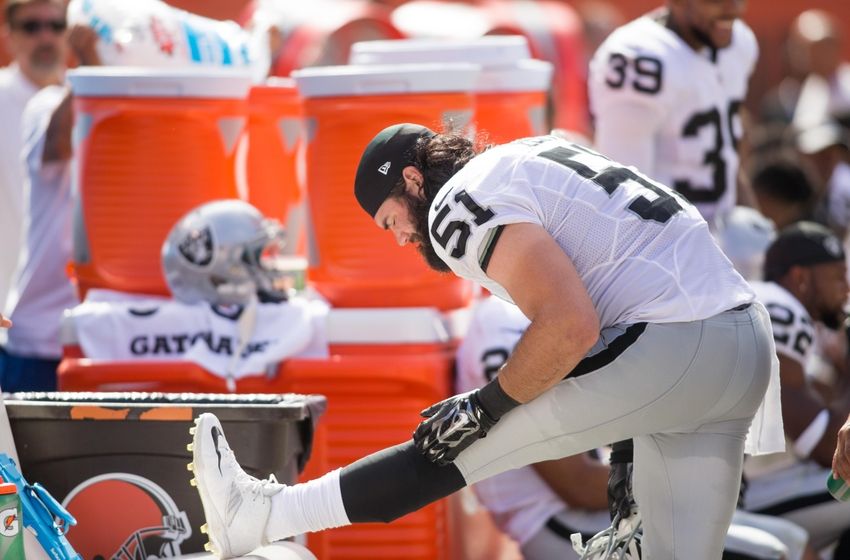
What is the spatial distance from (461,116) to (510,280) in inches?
64.4

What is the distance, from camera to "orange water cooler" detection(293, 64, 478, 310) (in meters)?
4.53

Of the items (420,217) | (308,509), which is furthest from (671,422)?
(308,509)

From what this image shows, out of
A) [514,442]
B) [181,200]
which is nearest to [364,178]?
[514,442]

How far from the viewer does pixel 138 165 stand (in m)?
4.92

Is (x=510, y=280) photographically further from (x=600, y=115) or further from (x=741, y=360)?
(x=600, y=115)

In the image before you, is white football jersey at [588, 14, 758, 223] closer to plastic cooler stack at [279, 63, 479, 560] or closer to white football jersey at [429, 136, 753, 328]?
plastic cooler stack at [279, 63, 479, 560]

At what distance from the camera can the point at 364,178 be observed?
10.7 ft

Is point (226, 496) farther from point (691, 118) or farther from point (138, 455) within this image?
point (691, 118)

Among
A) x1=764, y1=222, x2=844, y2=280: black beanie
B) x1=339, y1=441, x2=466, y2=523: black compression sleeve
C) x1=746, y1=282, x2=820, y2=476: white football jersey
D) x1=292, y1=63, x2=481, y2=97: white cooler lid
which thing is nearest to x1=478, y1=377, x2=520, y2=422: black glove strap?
x1=339, y1=441, x2=466, y2=523: black compression sleeve

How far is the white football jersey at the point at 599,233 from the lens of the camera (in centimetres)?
306

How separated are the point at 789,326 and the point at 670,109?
112cm

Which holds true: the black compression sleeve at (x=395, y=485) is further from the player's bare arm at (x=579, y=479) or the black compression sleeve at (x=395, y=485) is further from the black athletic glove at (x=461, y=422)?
the player's bare arm at (x=579, y=479)

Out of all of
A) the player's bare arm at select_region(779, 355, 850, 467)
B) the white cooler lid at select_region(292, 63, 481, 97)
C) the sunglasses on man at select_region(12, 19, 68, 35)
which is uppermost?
the white cooler lid at select_region(292, 63, 481, 97)

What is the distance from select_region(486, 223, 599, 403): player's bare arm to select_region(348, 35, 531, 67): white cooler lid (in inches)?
87.5
